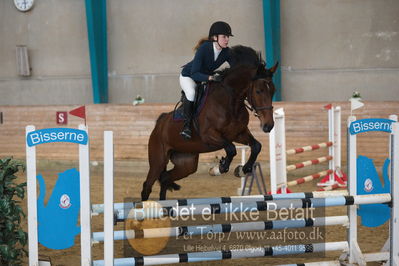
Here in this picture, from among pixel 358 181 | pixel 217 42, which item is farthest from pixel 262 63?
pixel 358 181

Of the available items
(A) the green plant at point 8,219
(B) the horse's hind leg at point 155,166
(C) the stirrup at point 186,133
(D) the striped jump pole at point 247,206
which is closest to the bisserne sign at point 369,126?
(D) the striped jump pole at point 247,206

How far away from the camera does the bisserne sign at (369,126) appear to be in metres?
3.44

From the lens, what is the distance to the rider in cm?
379

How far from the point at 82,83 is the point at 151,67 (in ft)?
5.39

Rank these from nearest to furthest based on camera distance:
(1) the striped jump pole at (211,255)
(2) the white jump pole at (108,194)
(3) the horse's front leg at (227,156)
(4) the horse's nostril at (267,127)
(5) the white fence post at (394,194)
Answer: (2) the white jump pole at (108,194) < (1) the striped jump pole at (211,255) < (5) the white fence post at (394,194) < (4) the horse's nostril at (267,127) < (3) the horse's front leg at (227,156)

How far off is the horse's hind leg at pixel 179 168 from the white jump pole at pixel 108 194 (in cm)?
149

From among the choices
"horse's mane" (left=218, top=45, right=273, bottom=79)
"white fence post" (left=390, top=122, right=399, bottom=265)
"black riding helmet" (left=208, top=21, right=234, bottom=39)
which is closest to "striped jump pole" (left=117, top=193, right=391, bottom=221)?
"white fence post" (left=390, top=122, right=399, bottom=265)

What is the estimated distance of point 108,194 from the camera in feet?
9.34

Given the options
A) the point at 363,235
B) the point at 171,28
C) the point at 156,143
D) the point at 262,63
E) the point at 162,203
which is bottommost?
the point at 363,235

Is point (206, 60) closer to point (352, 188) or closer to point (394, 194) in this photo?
point (352, 188)

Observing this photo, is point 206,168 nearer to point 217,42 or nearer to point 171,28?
point 171,28

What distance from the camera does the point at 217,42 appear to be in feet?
12.6

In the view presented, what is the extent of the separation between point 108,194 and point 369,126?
177 centimetres

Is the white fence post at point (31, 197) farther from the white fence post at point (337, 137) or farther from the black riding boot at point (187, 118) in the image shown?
the white fence post at point (337, 137)
